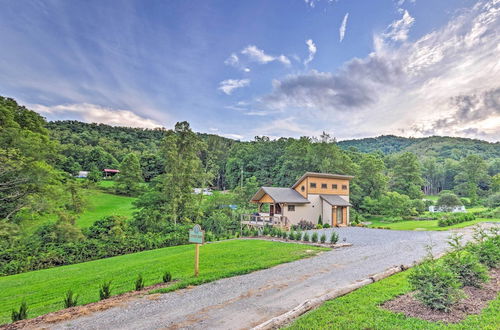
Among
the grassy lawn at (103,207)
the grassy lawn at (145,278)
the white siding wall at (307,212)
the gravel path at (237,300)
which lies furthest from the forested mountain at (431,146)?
the gravel path at (237,300)

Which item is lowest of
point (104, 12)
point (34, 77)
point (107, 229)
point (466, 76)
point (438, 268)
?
point (107, 229)

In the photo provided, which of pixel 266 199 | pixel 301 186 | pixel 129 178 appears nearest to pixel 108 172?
pixel 129 178

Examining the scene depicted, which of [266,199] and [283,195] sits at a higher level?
[283,195]

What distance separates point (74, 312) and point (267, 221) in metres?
17.9

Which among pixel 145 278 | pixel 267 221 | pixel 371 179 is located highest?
pixel 371 179

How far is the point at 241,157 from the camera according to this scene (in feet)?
190

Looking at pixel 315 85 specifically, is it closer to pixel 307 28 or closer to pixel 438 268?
pixel 307 28

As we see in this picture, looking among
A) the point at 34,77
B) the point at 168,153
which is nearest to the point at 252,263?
the point at 168,153

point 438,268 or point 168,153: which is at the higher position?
point 168,153

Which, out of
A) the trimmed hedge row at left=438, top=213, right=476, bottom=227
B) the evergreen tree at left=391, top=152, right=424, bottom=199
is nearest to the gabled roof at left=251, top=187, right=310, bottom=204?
the trimmed hedge row at left=438, top=213, right=476, bottom=227

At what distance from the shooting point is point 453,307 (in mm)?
4836

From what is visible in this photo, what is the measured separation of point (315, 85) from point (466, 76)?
387 inches

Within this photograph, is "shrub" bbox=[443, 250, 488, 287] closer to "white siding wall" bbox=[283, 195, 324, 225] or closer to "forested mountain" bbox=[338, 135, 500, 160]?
"white siding wall" bbox=[283, 195, 324, 225]

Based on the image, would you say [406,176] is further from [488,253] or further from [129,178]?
[129,178]
